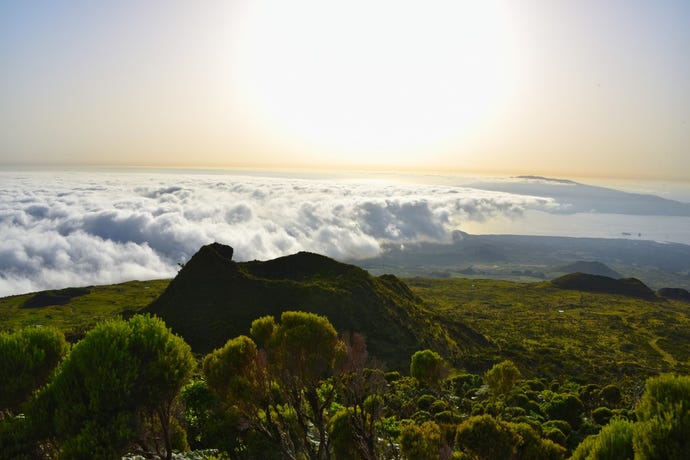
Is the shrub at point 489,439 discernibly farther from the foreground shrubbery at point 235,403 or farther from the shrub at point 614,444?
the shrub at point 614,444

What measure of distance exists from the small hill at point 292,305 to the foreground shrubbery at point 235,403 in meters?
52.9

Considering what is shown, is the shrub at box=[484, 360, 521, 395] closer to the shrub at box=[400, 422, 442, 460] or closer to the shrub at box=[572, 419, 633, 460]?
the shrub at box=[400, 422, 442, 460]

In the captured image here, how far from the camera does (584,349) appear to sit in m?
109

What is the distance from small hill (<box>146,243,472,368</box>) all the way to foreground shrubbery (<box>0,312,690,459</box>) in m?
52.9

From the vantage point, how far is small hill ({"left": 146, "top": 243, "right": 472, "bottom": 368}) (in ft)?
270

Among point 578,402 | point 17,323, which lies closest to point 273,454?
point 578,402

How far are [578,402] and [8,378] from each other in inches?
2075

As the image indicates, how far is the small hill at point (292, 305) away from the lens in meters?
82.2

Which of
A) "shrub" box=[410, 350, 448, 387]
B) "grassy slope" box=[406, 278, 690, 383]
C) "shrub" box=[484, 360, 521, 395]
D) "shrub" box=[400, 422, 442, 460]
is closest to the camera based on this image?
"shrub" box=[400, 422, 442, 460]

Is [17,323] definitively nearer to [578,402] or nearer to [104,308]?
[104,308]

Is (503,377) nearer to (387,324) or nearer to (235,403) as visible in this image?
(235,403)

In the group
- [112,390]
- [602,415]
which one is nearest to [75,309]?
[112,390]

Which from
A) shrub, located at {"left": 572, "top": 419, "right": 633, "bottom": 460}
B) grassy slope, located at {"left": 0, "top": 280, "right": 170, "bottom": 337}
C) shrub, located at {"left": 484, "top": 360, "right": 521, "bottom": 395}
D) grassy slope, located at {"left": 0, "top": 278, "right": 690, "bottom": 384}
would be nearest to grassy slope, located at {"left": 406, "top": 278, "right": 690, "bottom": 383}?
grassy slope, located at {"left": 0, "top": 278, "right": 690, "bottom": 384}

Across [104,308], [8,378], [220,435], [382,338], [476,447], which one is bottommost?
[104,308]
